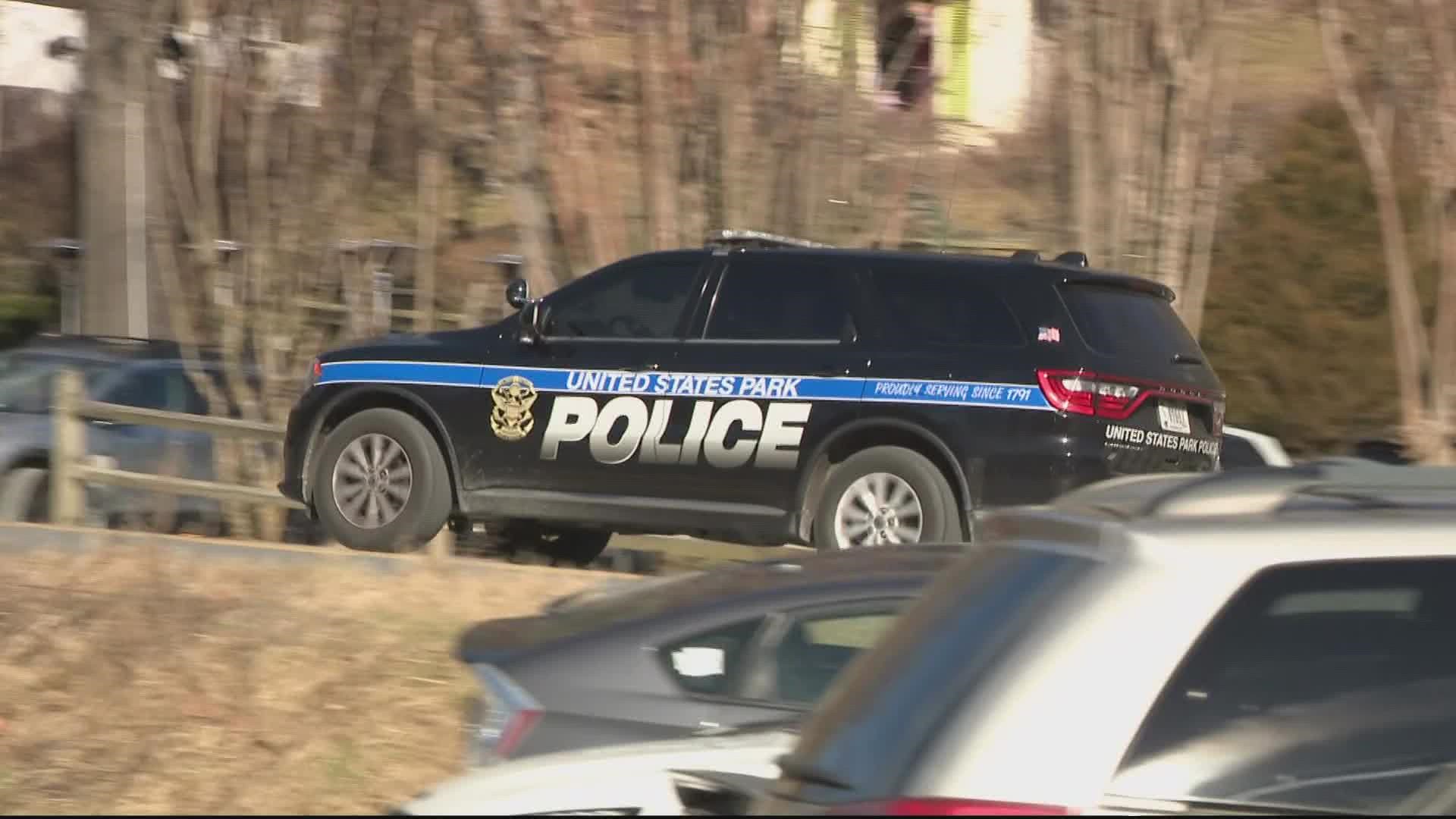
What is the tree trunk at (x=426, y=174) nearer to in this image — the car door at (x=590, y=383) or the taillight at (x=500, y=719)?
the car door at (x=590, y=383)

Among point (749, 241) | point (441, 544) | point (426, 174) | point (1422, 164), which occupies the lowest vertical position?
point (441, 544)

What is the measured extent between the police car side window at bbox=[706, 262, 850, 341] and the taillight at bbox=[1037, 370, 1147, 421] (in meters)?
1.16

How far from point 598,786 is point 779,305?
6.49 m

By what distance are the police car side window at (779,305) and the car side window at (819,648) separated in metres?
4.79

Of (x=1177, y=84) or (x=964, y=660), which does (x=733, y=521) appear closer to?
(x=1177, y=84)

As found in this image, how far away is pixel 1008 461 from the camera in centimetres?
957

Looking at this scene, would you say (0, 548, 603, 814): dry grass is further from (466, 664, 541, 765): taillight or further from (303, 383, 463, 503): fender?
(466, 664, 541, 765): taillight

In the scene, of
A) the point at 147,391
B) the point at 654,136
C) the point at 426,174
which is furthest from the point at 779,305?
the point at 147,391

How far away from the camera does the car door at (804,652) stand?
5.22 meters

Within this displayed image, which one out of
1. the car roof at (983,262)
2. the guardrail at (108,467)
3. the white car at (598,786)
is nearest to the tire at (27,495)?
the guardrail at (108,467)

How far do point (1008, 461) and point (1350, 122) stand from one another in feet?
20.0

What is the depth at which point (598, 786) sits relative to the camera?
12.8ft

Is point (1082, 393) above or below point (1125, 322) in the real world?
below

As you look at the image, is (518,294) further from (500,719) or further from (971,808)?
(971,808)
